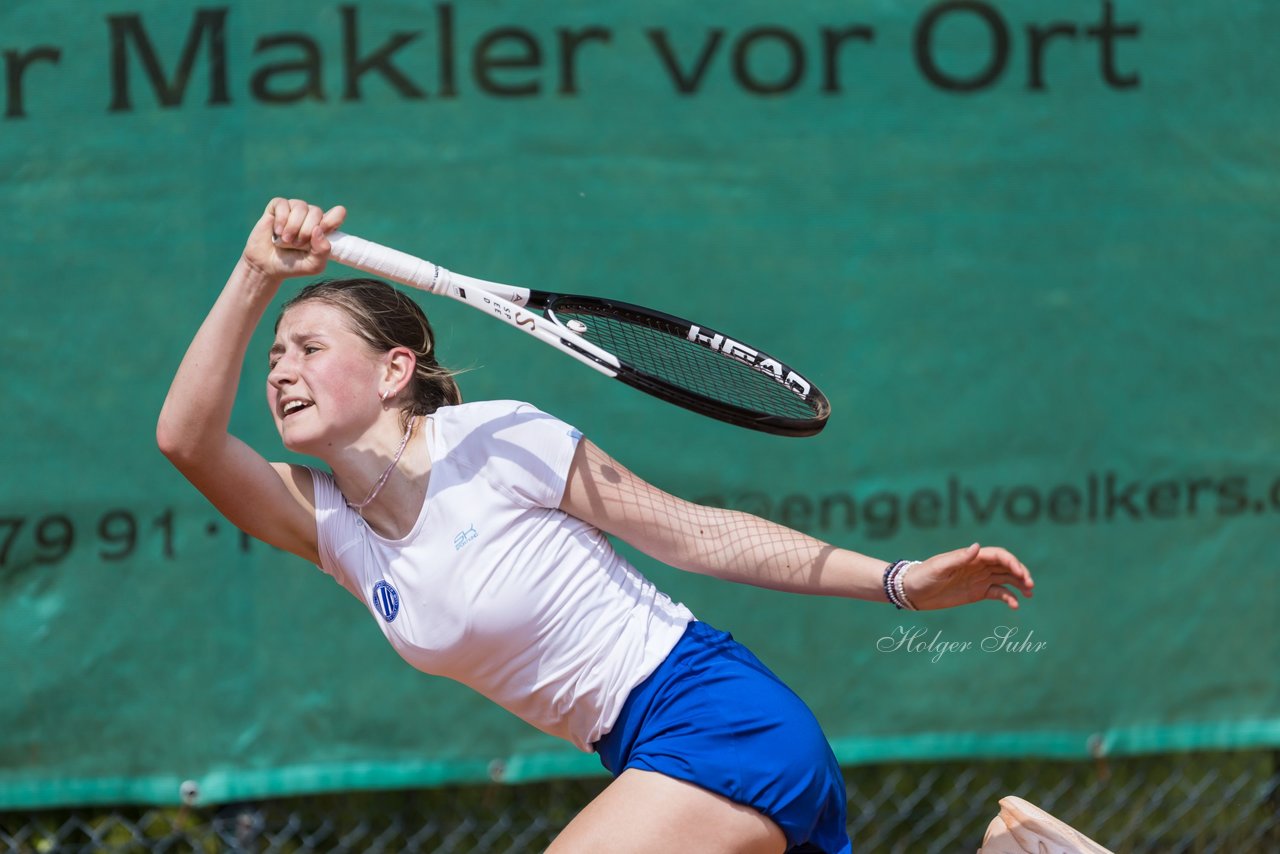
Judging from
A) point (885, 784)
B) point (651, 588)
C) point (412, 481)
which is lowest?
point (885, 784)

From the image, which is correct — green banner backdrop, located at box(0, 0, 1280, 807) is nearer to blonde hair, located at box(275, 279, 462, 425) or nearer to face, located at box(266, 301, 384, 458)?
blonde hair, located at box(275, 279, 462, 425)

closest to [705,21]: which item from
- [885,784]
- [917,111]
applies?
[917,111]

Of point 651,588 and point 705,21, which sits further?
point 705,21

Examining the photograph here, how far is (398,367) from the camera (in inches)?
93.0

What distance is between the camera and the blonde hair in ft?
7.69

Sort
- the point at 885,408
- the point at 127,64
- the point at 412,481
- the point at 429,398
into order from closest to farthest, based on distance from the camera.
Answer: the point at 412,481
the point at 429,398
the point at 127,64
the point at 885,408

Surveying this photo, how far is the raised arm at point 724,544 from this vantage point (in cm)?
225

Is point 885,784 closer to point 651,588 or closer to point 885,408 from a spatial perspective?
point 885,408

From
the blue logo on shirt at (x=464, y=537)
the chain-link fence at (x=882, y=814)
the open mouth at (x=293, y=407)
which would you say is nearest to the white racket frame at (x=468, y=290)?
the open mouth at (x=293, y=407)

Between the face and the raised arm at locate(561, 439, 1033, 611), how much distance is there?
37 centimetres

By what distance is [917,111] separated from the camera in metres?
3.62

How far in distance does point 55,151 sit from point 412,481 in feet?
5.64

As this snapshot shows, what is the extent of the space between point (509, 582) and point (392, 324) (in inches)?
20.4

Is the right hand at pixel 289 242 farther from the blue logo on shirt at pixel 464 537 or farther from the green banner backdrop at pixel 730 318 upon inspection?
the green banner backdrop at pixel 730 318
